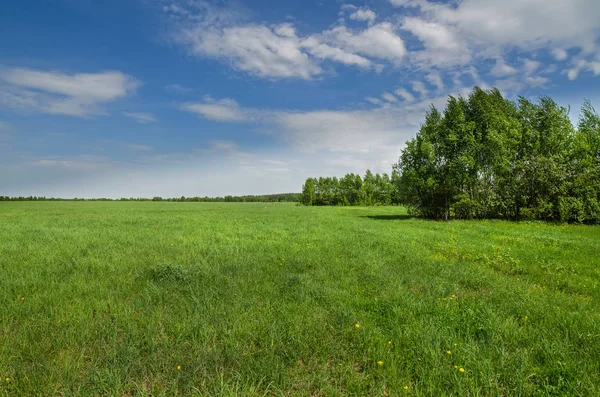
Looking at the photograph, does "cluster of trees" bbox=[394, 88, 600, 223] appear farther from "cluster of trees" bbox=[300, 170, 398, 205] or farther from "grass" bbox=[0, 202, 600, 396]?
"cluster of trees" bbox=[300, 170, 398, 205]

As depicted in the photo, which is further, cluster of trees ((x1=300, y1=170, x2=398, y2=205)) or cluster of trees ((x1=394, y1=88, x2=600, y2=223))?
cluster of trees ((x1=300, y1=170, x2=398, y2=205))

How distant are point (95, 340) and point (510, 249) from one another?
15.0m

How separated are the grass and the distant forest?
836 inches

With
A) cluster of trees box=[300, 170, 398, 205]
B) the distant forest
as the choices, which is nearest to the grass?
the distant forest

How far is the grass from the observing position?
12.4 feet

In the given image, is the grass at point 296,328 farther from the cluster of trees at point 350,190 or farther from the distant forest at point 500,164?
the cluster of trees at point 350,190

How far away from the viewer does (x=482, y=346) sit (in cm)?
459

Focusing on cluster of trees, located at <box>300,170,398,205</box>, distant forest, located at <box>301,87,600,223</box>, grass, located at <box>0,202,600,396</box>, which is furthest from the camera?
cluster of trees, located at <box>300,170,398,205</box>

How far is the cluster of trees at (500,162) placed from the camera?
27.0 metres

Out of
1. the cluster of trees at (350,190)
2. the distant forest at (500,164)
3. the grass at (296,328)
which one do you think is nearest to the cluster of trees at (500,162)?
the distant forest at (500,164)

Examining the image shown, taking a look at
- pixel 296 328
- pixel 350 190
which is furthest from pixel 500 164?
pixel 350 190

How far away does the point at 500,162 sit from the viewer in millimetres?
29000

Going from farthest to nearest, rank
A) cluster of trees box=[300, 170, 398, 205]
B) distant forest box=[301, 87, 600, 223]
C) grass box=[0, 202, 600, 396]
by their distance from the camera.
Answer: cluster of trees box=[300, 170, 398, 205], distant forest box=[301, 87, 600, 223], grass box=[0, 202, 600, 396]

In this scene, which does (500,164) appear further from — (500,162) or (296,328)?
(296,328)
